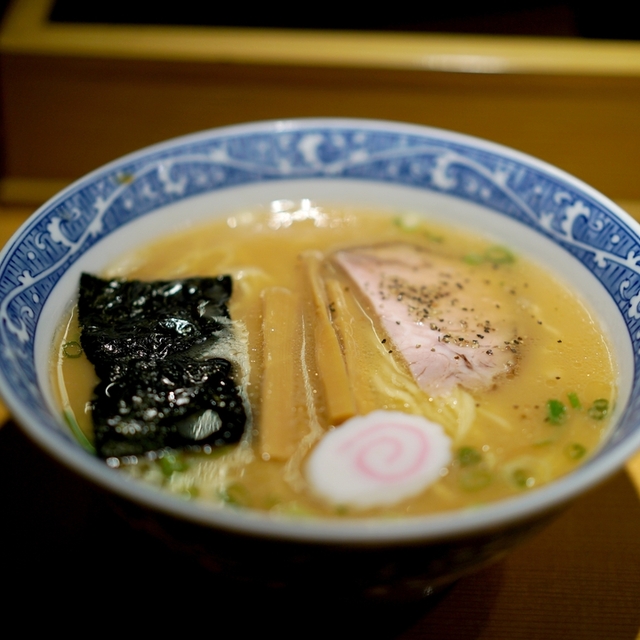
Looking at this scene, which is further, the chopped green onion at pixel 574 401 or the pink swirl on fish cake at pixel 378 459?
the chopped green onion at pixel 574 401

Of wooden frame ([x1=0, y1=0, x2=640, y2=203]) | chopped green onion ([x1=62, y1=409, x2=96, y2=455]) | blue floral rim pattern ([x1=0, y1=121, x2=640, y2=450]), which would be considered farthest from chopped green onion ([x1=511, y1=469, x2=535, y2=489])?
wooden frame ([x1=0, y1=0, x2=640, y2=203])

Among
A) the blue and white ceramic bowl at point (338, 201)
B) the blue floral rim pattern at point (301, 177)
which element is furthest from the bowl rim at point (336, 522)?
the blue floral rim pattern at point (301, 177)

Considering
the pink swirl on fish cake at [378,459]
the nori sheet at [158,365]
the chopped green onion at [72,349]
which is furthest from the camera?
the chopped green onion at [72,349]

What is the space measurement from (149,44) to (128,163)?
2.58ft

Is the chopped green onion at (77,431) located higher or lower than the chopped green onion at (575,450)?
lower

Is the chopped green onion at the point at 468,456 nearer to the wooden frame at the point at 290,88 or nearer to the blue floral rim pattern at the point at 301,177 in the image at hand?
the blue floral rim pattern at the point at 301,177

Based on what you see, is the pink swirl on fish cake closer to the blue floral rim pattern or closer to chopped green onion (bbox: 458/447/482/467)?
chopped green onion (bbox: 458/447/482/467)

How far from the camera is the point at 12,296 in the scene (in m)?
1.45

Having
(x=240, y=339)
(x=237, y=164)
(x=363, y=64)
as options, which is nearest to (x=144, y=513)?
(x=240, y=339)

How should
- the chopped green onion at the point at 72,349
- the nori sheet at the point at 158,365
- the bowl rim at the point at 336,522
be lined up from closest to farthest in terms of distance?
A: 1. the bowl rim at the point at 336,522
2. the nori sheet at the point at 158,365
3. the chopped green onion at the point at 72,349

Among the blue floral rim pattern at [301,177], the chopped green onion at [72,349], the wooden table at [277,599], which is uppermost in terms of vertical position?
the blue floral rim pattern at [301,177]

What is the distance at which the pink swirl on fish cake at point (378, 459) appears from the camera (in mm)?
1333

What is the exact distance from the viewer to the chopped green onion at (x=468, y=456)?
56.9 inches

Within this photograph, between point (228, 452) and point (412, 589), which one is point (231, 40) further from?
point (412, 589)
